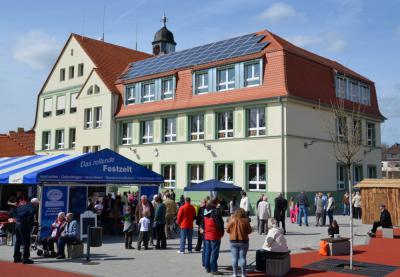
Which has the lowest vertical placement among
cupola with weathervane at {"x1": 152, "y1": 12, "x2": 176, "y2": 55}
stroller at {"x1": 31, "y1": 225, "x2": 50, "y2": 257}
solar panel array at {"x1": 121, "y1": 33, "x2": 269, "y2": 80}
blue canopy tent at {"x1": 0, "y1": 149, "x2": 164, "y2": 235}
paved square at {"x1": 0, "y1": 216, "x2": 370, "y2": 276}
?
paved square at {"x1": 0, "y1": 216, "x2": 370, "y2": 276}

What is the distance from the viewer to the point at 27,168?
1677 cm

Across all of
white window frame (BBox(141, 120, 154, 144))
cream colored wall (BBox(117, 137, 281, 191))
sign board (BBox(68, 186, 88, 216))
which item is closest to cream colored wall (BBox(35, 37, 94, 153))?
white window frame (BBox(141, 120, 154, 144))

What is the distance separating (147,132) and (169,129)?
2262 mm

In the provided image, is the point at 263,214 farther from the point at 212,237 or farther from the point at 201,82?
the point at 201,82

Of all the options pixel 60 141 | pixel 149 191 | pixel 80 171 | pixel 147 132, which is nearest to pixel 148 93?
pixel 147 132

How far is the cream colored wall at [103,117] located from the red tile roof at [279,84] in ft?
12.3

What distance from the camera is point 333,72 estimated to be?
3141 cm

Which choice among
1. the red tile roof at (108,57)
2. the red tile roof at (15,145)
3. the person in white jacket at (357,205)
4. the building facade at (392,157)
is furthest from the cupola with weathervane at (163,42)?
the building facade at (392,157)

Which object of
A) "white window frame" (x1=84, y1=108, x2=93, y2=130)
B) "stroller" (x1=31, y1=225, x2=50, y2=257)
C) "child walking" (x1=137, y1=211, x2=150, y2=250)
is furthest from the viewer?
"white window frame" (x1=84, y1=108, x2=93, y2=130)

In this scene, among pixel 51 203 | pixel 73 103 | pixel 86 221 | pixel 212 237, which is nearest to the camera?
pixel 212 237

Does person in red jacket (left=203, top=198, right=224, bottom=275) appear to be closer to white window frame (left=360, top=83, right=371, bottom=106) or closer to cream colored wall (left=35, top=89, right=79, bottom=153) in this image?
white window frame (left=360, top=83, right=371, bottom=106)

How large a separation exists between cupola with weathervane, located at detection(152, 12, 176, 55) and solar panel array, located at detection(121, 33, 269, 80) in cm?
1589

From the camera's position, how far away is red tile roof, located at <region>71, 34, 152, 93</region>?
124 ft

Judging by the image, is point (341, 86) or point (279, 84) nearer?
point (279, 84)
